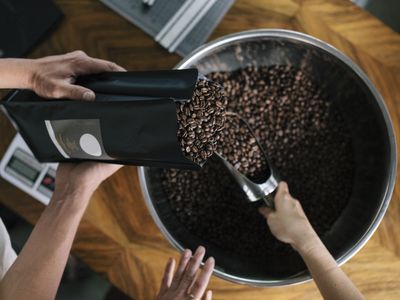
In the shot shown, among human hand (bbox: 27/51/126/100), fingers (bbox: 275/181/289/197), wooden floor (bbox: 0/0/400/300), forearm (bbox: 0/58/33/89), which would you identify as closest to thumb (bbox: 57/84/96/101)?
human hand (bbox: 27/51/126/100)

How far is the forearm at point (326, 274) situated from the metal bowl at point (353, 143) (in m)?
0.05

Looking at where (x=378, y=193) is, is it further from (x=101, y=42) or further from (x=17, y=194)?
(x=17, y=194)

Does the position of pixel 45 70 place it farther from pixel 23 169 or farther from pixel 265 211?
pixel 265 211

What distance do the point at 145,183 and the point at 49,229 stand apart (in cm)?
23

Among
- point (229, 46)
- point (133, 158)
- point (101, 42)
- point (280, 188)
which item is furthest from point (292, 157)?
point (101, 42)

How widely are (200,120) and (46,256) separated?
1.43 feet

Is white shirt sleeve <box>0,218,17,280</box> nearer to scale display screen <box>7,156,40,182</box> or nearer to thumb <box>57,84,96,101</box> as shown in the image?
scale display screen <box>7,156,40,182</box>

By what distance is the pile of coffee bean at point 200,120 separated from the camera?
78 cm

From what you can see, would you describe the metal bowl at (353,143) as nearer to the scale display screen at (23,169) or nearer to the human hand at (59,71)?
the human hand at (59,71)

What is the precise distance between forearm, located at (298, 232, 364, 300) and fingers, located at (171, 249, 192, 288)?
0.25m

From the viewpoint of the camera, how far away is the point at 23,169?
3.64 feet

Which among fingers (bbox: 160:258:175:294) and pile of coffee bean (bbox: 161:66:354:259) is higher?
pile of coffee bean (bbox: 161:66:354:259)

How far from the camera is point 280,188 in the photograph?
1025 mm

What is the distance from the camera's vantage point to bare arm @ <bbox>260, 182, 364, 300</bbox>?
893 mm
